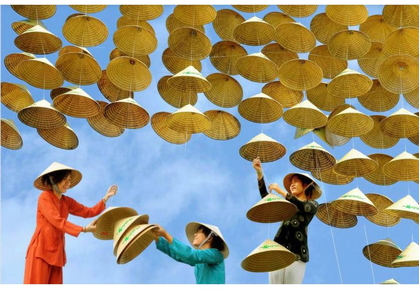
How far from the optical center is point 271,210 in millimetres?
6742

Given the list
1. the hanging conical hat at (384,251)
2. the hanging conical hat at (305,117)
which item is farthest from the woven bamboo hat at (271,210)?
the hanging conical hat at (384,251)

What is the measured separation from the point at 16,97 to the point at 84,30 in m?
0.90

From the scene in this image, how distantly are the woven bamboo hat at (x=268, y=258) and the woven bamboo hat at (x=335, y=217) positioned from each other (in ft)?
5.30

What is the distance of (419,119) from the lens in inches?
310

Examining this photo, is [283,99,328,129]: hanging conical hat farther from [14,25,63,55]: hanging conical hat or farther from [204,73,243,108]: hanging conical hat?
[14,25,63,55]: hanging conical hat

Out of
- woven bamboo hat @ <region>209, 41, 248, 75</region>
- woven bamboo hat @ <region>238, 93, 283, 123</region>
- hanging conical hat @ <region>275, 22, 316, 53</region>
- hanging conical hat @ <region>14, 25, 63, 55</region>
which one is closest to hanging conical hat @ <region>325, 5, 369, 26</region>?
hanging conical hat @ <region>275, 22, 316, 53</region>

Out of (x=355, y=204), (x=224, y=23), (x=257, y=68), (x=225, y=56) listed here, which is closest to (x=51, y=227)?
(x=257, y=68)

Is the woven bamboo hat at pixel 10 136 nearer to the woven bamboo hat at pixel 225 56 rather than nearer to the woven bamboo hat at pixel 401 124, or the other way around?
the woven bamboo hat at pixel 225 56

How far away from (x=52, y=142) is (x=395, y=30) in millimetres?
3391

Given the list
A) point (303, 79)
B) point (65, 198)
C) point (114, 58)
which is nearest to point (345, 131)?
point (303, 79)

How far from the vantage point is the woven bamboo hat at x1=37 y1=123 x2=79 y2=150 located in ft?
25.7

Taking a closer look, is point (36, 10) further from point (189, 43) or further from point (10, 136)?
point (189, 43)

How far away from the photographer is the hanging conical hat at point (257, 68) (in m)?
7.97

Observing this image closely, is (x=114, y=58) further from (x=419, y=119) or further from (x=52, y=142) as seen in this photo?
(x=419, y=119)
